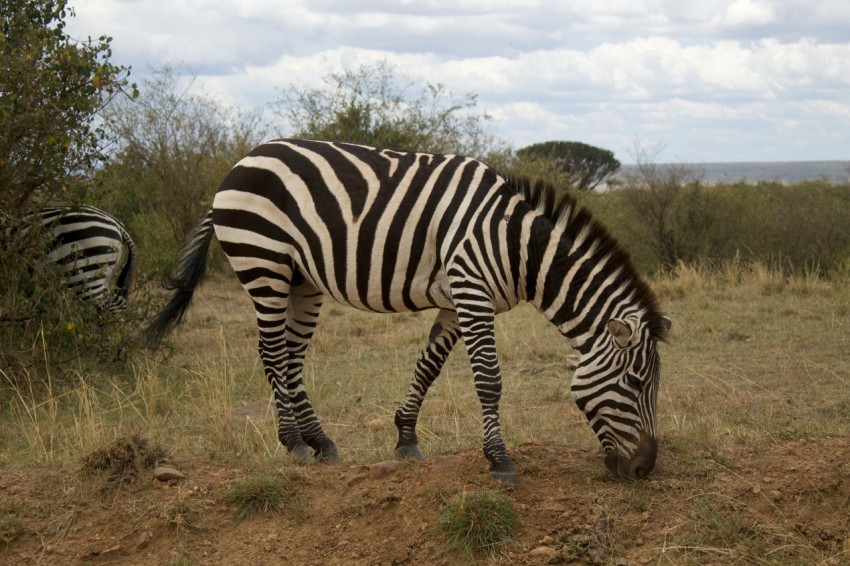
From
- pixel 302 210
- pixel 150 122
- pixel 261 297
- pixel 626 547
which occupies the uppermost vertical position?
pixel 150 122

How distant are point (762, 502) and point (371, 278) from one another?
2521mm

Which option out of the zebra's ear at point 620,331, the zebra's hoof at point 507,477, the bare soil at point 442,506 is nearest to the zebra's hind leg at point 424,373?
the bare soil at point 442,506

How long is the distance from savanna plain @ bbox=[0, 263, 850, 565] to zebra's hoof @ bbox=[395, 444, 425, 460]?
9 cm

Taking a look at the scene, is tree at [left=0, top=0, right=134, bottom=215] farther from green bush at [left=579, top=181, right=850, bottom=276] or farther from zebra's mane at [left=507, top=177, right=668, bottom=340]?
green bush at [left=579, top=181, right=850, bottom=276]

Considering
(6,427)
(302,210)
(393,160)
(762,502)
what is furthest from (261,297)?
(762,502)

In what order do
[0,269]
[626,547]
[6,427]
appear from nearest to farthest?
1. [626,547]
2. [6,427]
3. [0,269]

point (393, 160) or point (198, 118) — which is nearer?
point (393, 160)

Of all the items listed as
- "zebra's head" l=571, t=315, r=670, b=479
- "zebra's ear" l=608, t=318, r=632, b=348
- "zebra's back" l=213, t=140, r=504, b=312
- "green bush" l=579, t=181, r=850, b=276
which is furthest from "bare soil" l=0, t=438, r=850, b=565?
"green bush" l=579, t=181, r=850, b=276

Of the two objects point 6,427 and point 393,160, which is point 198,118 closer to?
point 6,427

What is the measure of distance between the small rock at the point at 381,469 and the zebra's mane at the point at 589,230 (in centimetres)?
167

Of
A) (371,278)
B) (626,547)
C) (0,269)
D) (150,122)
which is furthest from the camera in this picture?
(150,122)

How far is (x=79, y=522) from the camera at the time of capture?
4.95 meters

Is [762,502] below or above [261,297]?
below

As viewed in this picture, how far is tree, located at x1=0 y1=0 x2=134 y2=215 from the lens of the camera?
24.9 ft
